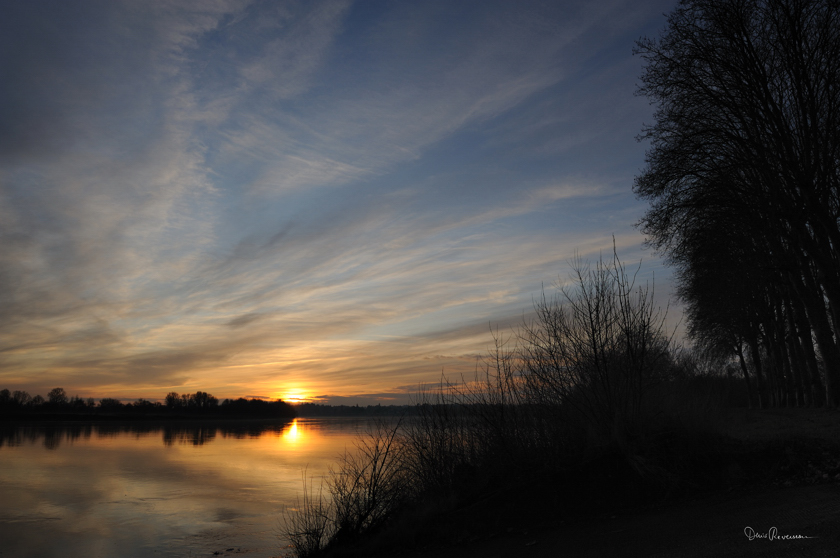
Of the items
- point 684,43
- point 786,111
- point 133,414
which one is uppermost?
point 684,43

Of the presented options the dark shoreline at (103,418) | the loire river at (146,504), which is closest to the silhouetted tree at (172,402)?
the dark shoreline at (103,418)

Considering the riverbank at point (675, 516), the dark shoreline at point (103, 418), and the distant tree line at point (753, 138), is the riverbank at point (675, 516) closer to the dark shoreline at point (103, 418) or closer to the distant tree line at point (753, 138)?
the distant tree line at point (753, 138)

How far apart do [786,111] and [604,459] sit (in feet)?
39.2

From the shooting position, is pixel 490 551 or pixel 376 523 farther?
pixel 376 523

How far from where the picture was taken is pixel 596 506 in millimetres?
8320

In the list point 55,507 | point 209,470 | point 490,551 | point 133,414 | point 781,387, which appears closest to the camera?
point 490,551

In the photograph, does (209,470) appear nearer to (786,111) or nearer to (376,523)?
(376,523)

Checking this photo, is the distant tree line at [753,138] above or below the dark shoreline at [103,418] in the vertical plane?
above

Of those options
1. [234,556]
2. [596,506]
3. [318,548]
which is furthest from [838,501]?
[234,556]

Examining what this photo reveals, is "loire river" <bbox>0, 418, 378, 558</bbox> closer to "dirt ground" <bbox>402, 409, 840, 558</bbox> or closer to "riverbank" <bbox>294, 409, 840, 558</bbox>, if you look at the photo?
"riverbank" <bbox>294, 409, 840, 558</bbox>

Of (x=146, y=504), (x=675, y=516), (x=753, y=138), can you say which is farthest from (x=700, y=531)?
(x=146, y=504)

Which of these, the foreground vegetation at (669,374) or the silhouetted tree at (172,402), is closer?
the foreground vegetation at (669,374)
